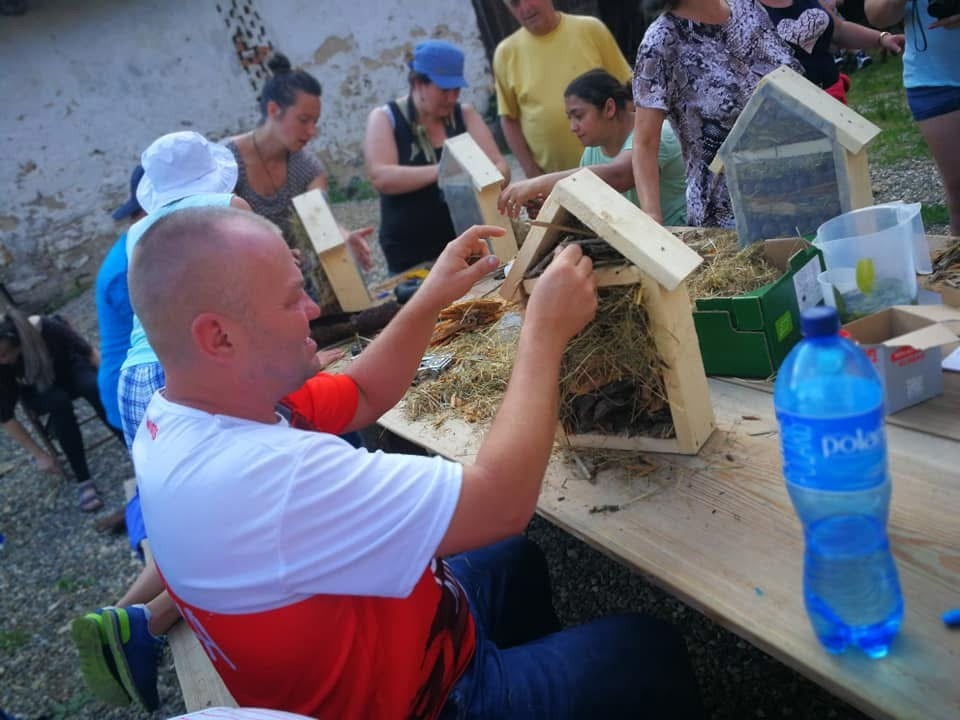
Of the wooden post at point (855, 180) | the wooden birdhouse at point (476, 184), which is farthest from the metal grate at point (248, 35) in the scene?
the wooden post at point (855, 180)

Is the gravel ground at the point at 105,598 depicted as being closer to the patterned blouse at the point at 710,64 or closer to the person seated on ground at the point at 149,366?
the person seated on ground at the point at 149,366

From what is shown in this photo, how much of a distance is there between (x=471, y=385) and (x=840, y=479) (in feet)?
4.58

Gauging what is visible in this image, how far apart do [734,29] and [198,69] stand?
A: 10.2 metres

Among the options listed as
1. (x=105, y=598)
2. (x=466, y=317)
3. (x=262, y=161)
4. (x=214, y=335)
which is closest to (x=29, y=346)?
(x=105, y=598)

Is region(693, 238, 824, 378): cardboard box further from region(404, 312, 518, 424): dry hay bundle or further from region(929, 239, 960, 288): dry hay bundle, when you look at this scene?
region(404, 312, 518, 424): dry hay bundle

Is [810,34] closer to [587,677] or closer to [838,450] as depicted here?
[838,450]

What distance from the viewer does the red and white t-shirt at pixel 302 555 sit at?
3.86 ft

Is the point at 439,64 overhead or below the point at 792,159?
overhead

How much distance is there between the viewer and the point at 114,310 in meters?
3.36

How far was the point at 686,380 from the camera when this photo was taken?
5.41 feet

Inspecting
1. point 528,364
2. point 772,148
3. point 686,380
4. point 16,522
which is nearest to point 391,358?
point 528,364

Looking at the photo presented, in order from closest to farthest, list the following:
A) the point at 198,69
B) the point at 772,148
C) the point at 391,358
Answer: the point at 391,358
the point at 772,148
the point at 198,69

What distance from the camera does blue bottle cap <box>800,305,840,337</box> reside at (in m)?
1.03

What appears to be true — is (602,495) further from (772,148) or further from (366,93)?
(366,93)
